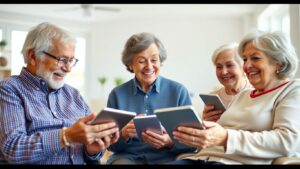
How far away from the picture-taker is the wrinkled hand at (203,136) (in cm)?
140

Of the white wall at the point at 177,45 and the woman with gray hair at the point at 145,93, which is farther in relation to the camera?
the white wall at the point at 177,45

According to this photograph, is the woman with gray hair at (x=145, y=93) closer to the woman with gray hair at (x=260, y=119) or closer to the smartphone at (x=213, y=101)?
the smartphone at (x=213, y=101)

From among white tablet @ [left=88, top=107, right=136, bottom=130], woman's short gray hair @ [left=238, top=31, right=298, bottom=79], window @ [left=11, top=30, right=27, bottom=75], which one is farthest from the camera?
window @ [left=11, top=30, right=27, bottom=75]

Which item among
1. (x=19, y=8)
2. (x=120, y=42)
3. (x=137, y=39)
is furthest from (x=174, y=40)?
(x=137, y=39)

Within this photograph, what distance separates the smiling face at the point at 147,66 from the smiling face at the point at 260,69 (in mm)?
553

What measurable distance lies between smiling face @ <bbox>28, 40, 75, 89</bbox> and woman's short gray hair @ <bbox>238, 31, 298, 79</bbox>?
91cm

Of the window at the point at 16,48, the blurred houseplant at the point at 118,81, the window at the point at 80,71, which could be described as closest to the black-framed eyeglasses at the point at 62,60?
the window at the point at 16,48

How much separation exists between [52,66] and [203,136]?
0.79 metres

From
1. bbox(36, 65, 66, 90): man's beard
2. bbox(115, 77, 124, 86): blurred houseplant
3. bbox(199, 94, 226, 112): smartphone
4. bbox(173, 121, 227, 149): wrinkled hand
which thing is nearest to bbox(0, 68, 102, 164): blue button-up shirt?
bbox(36, 65, 66, 90): man's beard

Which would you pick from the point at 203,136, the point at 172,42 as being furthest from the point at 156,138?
the point at 172,42

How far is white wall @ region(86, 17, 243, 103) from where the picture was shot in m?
7.07

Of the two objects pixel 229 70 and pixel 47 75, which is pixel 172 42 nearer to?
pixel 229 70

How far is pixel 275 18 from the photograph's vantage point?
574cm

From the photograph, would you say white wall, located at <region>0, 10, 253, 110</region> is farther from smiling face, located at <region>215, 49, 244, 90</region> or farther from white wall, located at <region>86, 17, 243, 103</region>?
smiling face, located at <region>215, 49, 244, 90</region>
